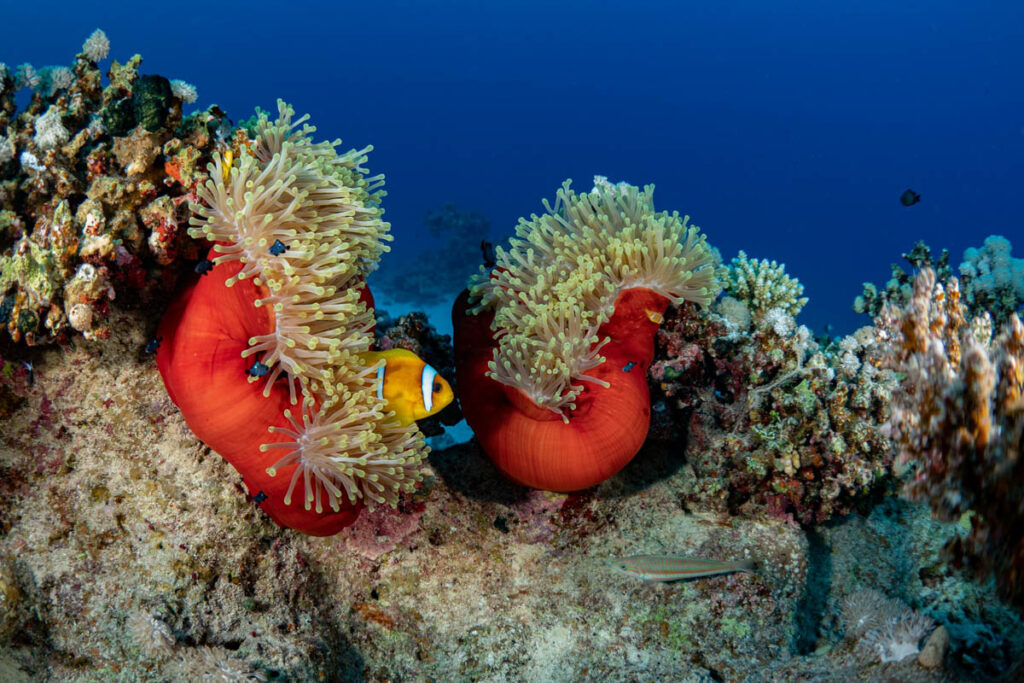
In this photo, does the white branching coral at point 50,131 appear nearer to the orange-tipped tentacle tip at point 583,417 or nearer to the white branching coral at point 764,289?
the orange-tipped tentacle tip at point 583,417

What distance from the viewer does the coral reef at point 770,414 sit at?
2766 mm

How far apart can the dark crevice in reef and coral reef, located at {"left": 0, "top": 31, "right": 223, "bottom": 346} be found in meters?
3.10

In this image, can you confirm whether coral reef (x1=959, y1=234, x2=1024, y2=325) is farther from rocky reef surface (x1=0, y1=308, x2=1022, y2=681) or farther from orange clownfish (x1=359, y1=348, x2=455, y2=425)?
orange clownfish (x1=359, y1=348, x2=455, y2=425)

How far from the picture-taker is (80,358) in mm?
2123

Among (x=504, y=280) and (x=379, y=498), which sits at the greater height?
(x=504, y=280)

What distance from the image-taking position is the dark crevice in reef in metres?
2.49

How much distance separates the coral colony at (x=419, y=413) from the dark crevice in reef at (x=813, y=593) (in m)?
0.02

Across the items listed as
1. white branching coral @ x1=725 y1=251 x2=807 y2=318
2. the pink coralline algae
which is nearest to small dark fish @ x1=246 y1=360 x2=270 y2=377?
the pink coralline algae

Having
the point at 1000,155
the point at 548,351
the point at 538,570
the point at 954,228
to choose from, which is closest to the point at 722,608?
the point at 538,570

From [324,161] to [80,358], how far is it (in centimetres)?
123

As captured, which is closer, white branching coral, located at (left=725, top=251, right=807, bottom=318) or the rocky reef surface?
the rocky reef surface

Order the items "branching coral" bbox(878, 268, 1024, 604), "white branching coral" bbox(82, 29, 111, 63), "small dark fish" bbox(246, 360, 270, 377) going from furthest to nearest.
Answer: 1. "white branching coral" bbox(82, 29, 111, 63)
2. "small dark fish" bbox(246, 360, 270, 377)
3. "branching coral" bbox(878, 268, 1024, 604)

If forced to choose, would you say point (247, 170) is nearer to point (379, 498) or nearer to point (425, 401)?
point (425, 401)

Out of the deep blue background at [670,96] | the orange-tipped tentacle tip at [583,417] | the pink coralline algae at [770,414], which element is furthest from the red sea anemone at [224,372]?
the deep blue background at [670,96]
